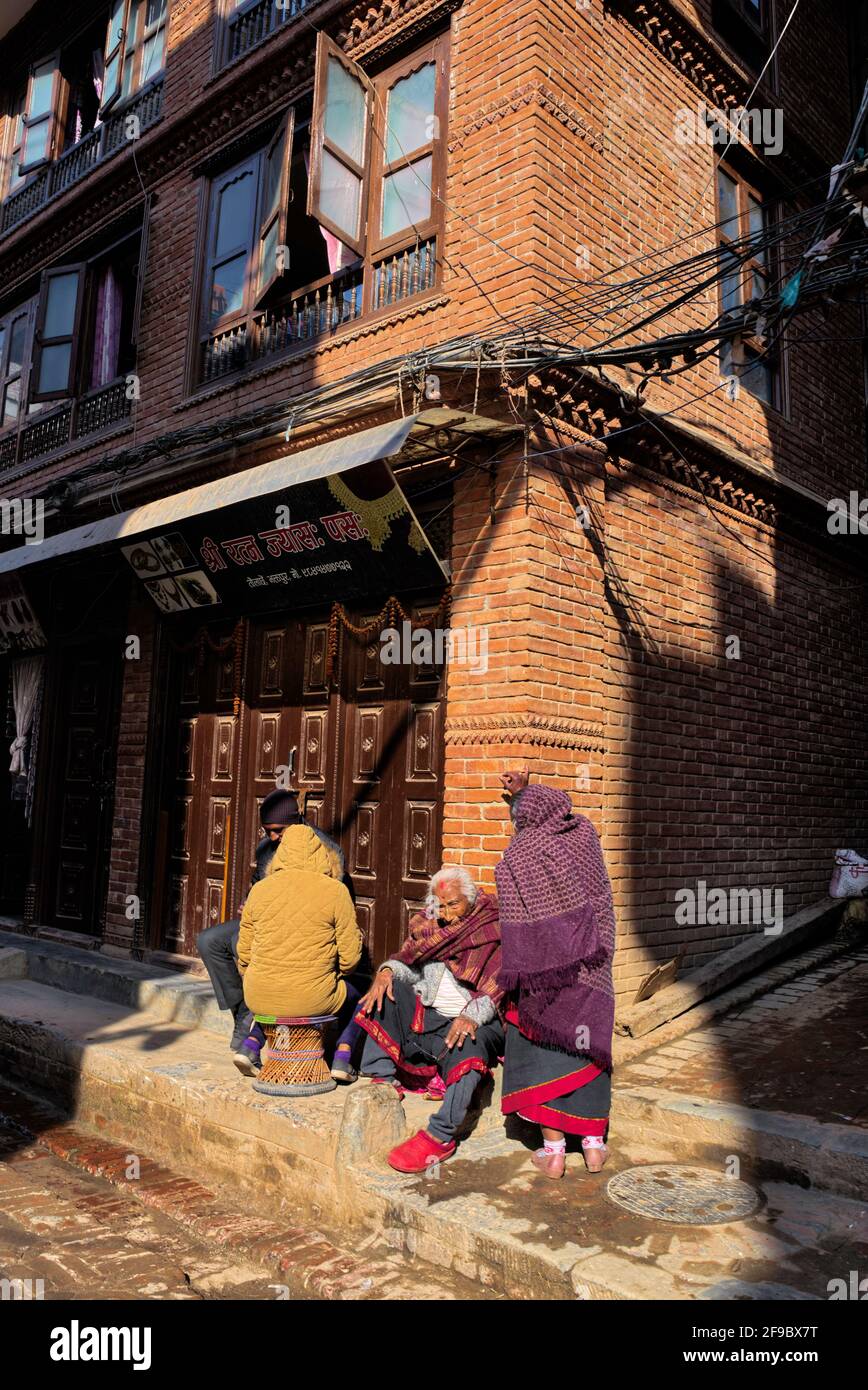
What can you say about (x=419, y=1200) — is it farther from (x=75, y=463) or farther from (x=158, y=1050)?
(x=75, y=463)

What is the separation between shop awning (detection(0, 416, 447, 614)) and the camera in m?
6.11

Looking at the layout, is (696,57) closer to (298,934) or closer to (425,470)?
(425,470)

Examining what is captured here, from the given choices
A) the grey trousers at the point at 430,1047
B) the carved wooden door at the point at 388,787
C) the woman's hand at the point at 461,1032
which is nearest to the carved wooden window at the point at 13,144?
the carved wooden door at the point at 388,787

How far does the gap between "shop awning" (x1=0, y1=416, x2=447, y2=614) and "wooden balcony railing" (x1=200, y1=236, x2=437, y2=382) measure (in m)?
1.49

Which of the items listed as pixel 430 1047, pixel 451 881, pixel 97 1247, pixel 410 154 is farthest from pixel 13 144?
pixel 97 1247

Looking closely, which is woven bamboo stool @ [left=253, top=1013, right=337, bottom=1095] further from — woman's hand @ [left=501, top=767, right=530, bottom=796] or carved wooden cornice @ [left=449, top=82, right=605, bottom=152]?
carved wooden cornice @ [left=449, top=82, right=605, bottom=152]

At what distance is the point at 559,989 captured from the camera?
4.57 m

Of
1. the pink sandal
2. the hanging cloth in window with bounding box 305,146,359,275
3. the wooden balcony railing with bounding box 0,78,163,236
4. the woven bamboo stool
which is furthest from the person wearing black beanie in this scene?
the wooden balcony railing with bounding box 0,78,163,236

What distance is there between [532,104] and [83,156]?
754cm

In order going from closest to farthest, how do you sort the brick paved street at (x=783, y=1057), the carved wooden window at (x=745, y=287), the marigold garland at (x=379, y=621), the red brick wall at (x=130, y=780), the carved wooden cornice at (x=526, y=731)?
the brick paved street at (x=783, y=1057) → the carved wooden cornice at (x=526, y=731) → the marigold garland at (x=379, y=621) → the carved wooden window at (x=745, y=287) → the red brick wall at (x=130, y=780)

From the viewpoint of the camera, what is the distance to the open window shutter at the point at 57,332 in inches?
431

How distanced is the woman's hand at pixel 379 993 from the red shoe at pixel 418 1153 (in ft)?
2.35

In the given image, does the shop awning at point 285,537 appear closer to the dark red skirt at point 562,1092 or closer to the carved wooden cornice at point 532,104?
the carved wooden cornice at point 532,104
